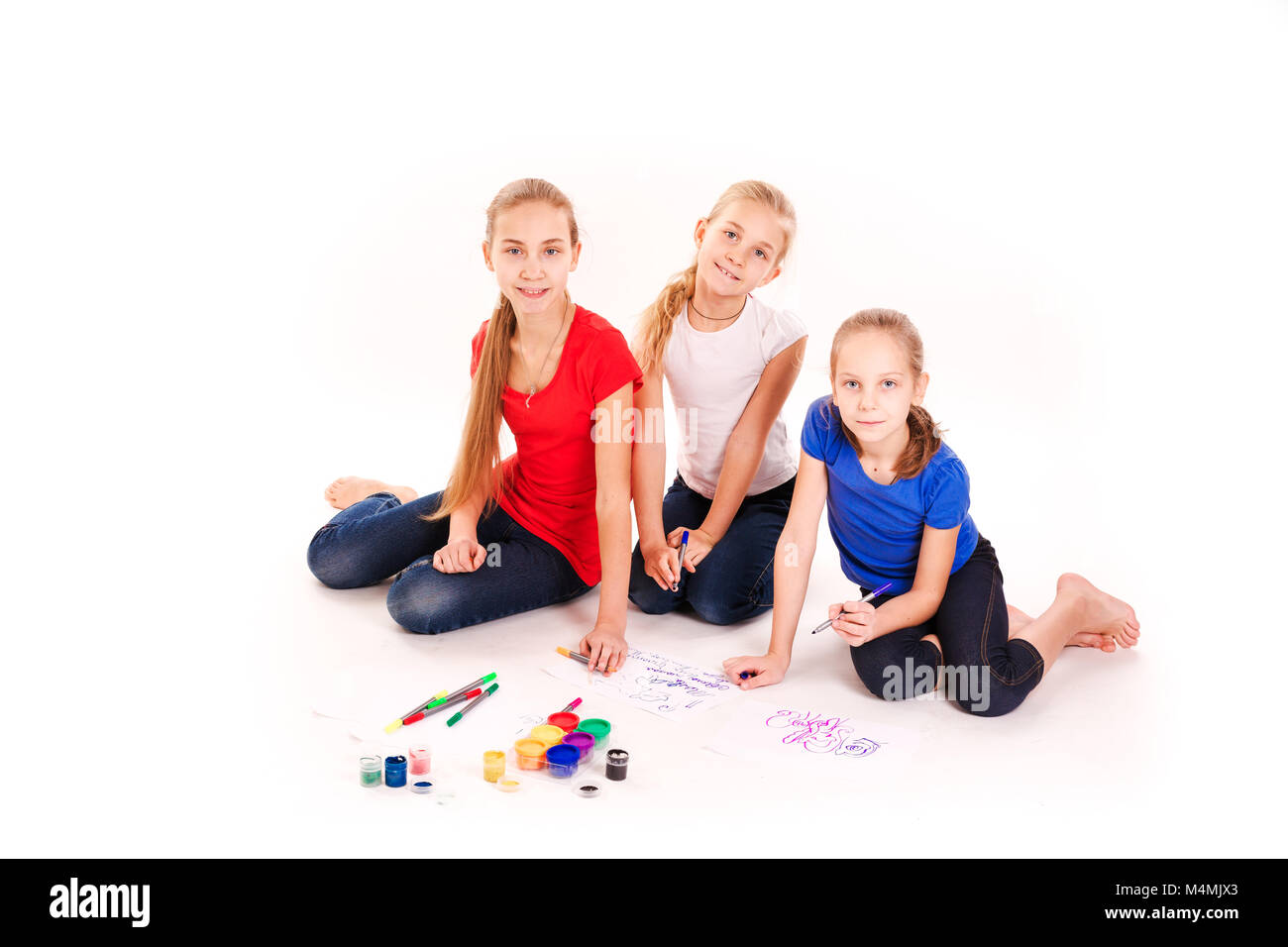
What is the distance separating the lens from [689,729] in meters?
2.30

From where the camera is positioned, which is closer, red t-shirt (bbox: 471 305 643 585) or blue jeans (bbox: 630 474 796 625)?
red t-shirt (bbox: 471 305 643 585)

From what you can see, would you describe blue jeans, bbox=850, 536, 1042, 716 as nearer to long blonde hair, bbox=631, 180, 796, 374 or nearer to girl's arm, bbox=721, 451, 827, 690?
girl's arm, bbox=721, 451, 827, 690

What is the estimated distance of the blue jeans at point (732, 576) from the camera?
2.84 m

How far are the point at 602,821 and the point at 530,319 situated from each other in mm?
1263

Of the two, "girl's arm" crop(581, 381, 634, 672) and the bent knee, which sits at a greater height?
"girl's arm" crop(581, 381, 634, 672)

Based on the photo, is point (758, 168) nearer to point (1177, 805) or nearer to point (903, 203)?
point (903, 203)

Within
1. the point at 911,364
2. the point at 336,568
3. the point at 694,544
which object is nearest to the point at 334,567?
the point at 336,568

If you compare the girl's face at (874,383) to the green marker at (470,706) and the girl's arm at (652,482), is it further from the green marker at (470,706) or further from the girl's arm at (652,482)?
the green marker at (470,706)

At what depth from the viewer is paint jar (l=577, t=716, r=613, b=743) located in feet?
7.32

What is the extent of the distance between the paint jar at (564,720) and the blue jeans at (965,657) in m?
0.64

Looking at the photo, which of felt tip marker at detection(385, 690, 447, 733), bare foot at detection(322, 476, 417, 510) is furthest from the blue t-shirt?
bare foot at detection(322, 476, 417, 510)

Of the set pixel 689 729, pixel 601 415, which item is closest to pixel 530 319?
pixel 601 415

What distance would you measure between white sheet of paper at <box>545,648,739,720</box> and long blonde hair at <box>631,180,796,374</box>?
753mm

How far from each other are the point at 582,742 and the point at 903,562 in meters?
0.91
